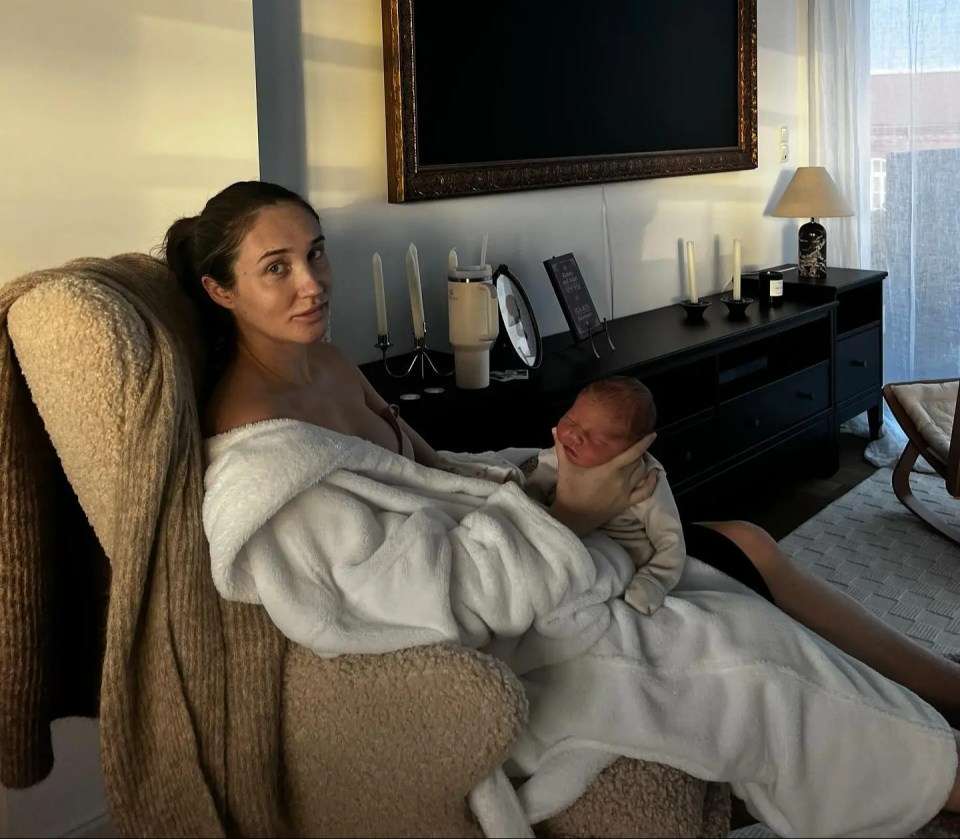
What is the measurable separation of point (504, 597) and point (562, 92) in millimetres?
2004

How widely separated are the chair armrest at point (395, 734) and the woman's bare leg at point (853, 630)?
776 millimetres

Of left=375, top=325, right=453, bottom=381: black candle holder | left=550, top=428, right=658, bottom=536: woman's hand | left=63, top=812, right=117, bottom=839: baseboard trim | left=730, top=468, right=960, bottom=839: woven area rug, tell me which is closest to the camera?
left=550, top=428, right=658, bottom=536: woman's hand

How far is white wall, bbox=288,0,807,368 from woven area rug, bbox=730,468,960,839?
921mm

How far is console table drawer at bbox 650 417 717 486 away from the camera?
2857mm

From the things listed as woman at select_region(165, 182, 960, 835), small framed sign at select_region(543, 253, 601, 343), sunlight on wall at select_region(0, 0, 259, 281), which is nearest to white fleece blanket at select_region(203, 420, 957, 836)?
woman at select_region(165, 182, 960, 835)

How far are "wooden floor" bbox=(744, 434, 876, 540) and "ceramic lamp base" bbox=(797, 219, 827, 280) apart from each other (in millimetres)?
714

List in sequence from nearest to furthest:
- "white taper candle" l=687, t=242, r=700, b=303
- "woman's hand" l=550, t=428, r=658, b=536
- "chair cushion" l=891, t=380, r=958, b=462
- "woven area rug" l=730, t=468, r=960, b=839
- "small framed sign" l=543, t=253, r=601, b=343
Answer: "woman's hand" l=550, t=428, r=658, b=536 < "woven area rug" l=730, t=468, r=960, b=839 < "small framed sign" l=543, t=253, r=601, b=343 < "chair cushion" l=891, t=380, r=958, b=462 < "white taper candle" l=687, t=242, r=700, b=303

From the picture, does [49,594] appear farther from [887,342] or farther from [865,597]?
[887,342]

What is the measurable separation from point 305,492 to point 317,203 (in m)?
1.23

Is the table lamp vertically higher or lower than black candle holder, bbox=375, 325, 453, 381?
higher

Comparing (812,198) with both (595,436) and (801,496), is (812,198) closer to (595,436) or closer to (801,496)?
(801,496)

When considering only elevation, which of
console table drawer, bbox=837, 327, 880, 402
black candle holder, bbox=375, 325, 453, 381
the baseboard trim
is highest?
black candle holder, bbox=375, 325, 453, 381

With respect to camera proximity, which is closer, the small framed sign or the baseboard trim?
the baseboard trim

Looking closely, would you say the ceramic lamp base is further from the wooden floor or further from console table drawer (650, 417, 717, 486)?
console table drawer (650, 417, 717, 486)
